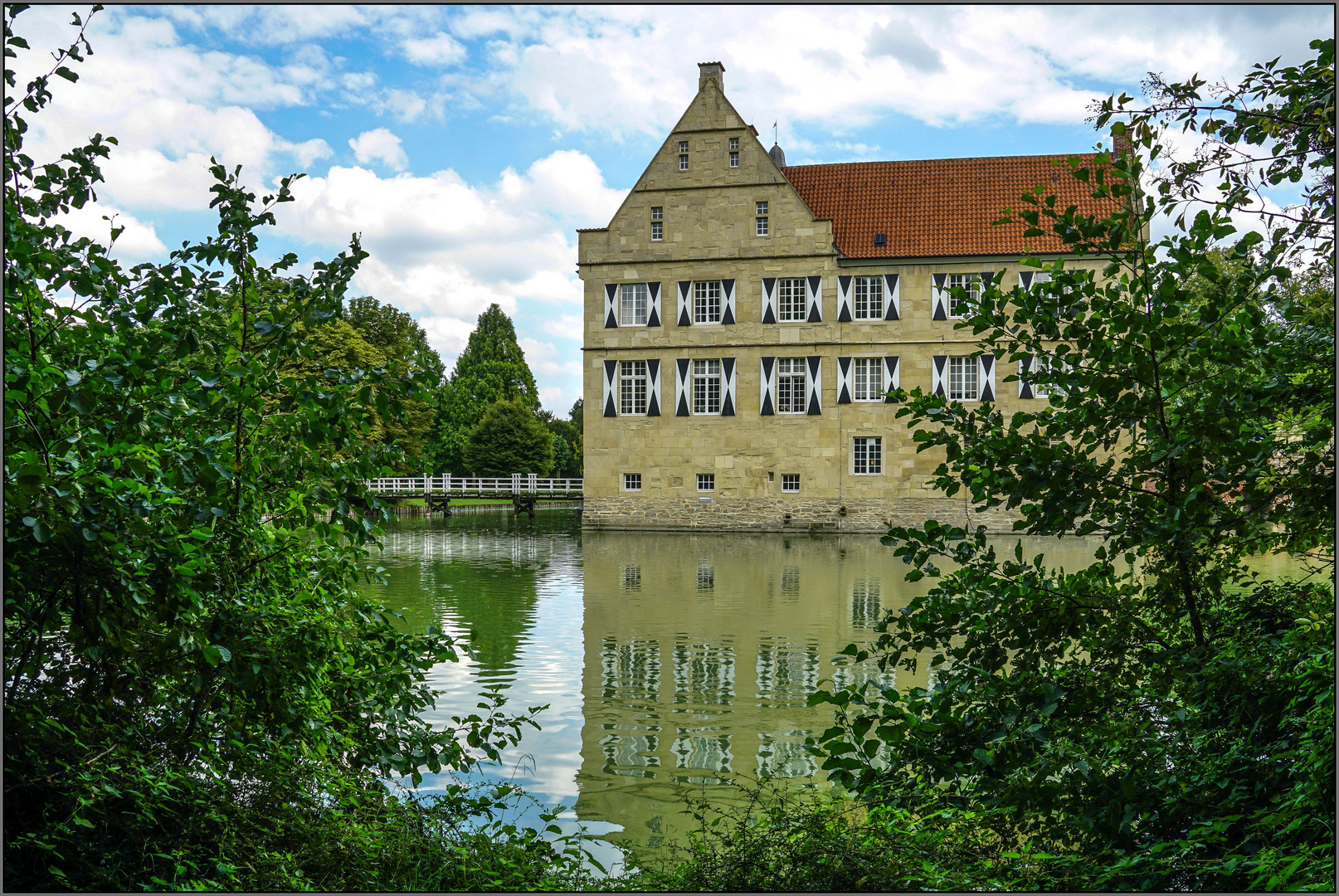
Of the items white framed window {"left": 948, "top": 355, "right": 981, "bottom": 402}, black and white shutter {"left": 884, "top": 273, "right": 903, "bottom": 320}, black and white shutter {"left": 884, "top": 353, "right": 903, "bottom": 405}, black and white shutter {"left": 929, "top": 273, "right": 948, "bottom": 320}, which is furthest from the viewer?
black and white shutter {"left": 884, "top": 273, "right": 903, "bottom": 320}

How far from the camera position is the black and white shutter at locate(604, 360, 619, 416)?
3138cm

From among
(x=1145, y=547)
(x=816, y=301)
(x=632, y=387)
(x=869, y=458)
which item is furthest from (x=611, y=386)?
(x=1145, y=547)

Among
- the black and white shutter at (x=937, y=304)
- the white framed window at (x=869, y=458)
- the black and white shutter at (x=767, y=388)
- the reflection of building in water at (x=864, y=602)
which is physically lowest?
the reflection of building in water at (x=864, y=602)

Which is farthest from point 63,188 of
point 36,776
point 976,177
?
point 976,177

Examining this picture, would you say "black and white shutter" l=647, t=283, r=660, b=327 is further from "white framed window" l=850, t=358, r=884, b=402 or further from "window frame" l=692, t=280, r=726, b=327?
"white framed window" l=850, t=358, r=884, b=402

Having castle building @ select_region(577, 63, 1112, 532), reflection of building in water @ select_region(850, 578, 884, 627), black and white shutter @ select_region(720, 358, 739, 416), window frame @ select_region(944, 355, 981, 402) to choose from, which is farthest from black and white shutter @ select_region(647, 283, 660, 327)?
reflection of building in water @ select_region(850, 578, 884, 627)

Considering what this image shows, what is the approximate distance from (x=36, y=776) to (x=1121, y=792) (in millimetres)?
3647

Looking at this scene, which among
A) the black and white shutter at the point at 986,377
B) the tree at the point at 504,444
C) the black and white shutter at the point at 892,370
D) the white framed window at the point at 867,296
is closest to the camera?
the black and white shutter at the point at 986,377

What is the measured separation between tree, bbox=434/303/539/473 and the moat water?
123ft

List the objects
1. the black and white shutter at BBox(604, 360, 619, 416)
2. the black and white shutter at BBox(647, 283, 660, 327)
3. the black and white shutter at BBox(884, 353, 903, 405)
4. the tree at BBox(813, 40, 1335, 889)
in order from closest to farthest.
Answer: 1. the tree at BBox(813, 40, 1335, 889)
2. the black and white shutter at BBox(884, 353, 903, 405)
3. the black and white shutter at BBox(647, 283, 660, 327)
4. the black and white shutter at BBox(604, 360, 619, 416)

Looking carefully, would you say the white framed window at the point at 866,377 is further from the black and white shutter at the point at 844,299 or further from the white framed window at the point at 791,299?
the white framed window at the point at 791,299

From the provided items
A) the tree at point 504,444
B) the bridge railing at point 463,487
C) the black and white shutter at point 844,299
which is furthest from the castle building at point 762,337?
the tree at point 504,444

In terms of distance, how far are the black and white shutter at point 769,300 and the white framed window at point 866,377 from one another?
2719mm

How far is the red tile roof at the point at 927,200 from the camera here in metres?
30.2
